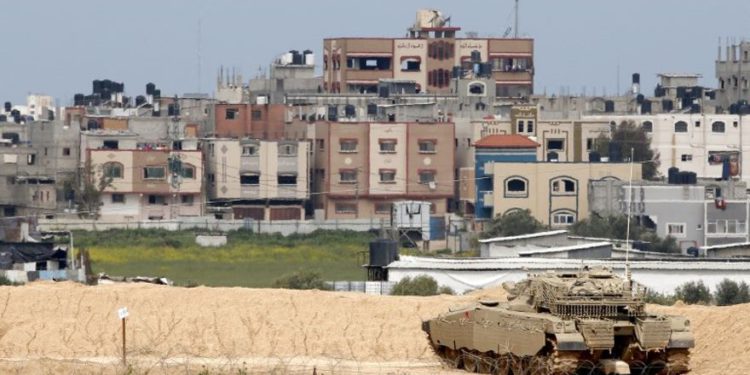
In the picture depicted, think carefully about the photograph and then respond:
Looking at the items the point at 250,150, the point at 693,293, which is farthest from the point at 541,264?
the point at 250,150

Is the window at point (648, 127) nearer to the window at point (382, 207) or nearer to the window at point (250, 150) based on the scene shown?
the window at point (382, 207)

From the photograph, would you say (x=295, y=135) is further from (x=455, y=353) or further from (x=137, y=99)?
(x=455, y=353)

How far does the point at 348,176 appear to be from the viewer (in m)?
96.9

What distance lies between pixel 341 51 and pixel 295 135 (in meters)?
24.1

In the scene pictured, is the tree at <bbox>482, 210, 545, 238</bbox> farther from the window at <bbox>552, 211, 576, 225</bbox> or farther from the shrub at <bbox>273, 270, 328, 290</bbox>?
the shrub at <bbox>273, 270, 328, 290</bbox>

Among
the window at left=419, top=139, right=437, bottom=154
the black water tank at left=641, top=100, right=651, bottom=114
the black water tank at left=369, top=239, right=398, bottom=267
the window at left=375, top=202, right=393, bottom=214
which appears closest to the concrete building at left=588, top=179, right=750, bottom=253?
the window at left=375, top=202, right=393, bottom=214

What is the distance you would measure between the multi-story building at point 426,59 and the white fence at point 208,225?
34.7 meters

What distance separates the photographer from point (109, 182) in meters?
93.8

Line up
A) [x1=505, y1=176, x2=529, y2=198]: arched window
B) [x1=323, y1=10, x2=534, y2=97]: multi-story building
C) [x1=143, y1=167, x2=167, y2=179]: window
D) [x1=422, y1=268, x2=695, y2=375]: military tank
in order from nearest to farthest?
[x1=422, y1=268, x2=695, y2=375]: military tank
[x1=505, y1=176, x2=529, y2=198]: arched window
[x1=143, y1=167, x2=167, y2=179]: window
[x1=323, y1=10, x2=534, y2=97]: multi-story building

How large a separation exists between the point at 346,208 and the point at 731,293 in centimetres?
4206

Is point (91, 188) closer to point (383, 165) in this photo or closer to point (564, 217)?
point (383, 165)

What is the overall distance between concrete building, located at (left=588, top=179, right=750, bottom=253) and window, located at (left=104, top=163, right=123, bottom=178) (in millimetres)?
19169

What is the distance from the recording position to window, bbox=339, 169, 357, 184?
3812 inches

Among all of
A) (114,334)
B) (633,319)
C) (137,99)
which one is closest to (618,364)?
(633,319)
